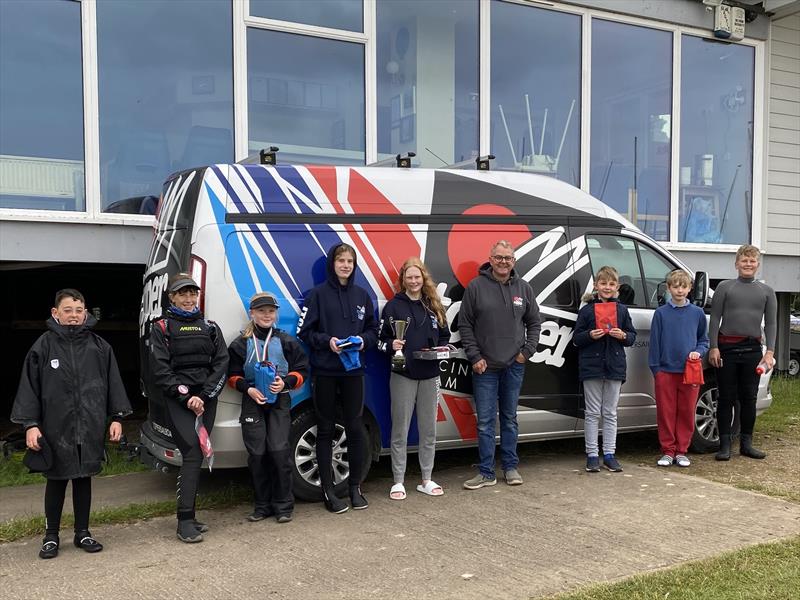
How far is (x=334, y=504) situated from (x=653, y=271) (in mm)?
3580

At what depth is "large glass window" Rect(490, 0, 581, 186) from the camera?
10.1 m

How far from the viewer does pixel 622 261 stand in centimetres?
696

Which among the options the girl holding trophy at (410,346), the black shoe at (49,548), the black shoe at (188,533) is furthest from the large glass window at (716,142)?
the black shoe at (49,548)

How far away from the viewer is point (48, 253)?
7320 millimetres

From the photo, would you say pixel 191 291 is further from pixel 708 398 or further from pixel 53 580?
pixel 708 398

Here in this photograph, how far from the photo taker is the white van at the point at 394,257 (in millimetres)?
5520

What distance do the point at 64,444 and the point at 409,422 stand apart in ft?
7.93

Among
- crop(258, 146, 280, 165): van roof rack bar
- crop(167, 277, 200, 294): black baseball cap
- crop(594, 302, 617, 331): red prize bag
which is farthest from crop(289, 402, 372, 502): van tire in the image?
crop(594, 302, 617, 331): red prize bag

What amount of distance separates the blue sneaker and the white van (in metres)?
0.34

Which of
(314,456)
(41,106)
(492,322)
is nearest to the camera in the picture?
(314,456)

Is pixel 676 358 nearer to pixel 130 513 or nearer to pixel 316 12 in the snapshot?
pixel 130 513

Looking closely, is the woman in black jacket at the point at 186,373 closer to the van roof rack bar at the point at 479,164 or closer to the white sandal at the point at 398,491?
the white sandal at the point at 398,491

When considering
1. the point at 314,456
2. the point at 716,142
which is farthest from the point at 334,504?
the point at 716,142

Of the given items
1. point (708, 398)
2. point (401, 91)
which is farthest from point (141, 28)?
point (708, 398)
